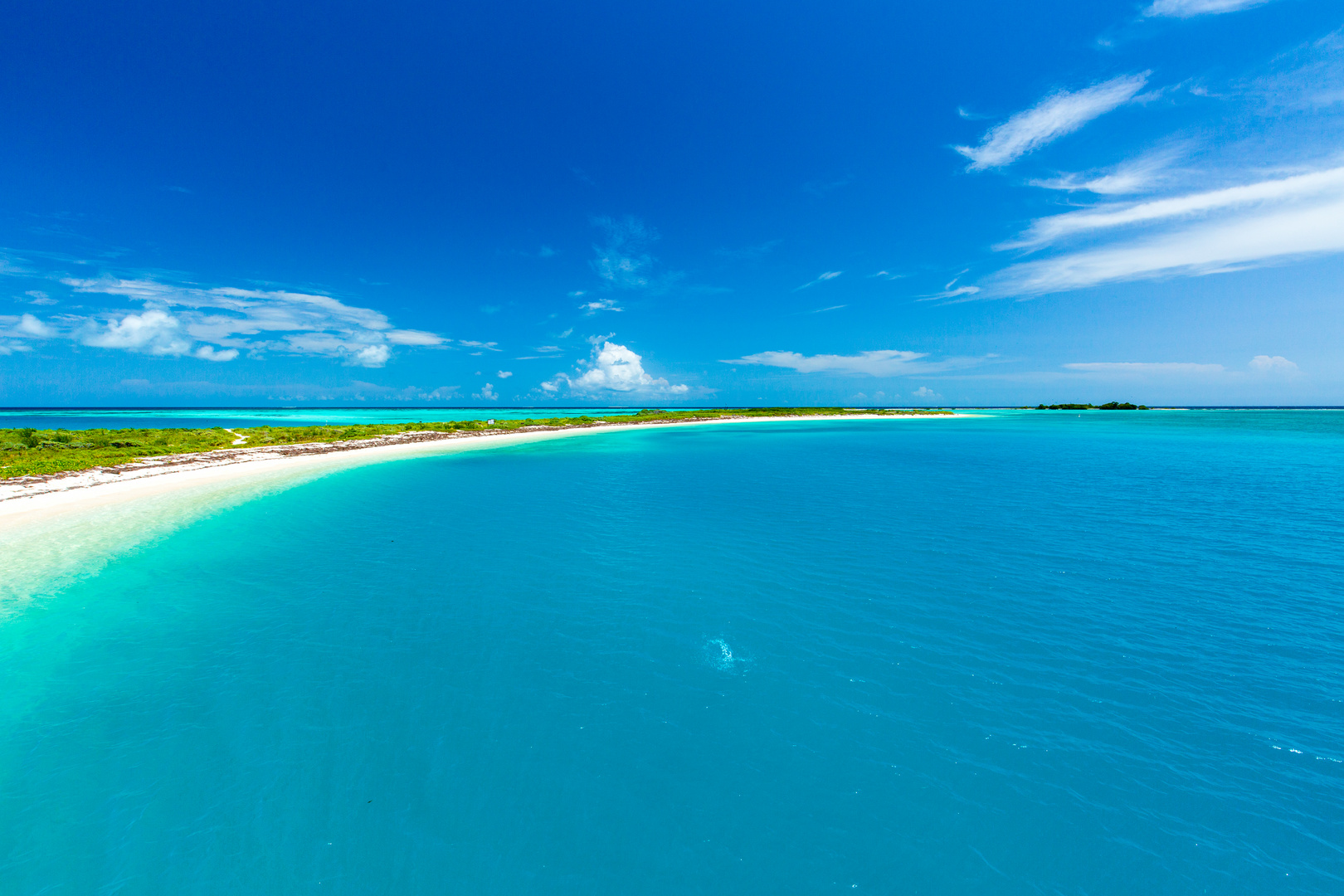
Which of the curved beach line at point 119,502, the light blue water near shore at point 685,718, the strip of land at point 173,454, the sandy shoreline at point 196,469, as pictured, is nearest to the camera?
the light blue water near shore at point 685,718

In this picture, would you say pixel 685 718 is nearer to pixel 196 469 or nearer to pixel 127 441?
pixel 196 469

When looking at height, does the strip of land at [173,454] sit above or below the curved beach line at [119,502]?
above

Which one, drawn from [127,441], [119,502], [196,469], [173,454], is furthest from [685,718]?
[127,441]

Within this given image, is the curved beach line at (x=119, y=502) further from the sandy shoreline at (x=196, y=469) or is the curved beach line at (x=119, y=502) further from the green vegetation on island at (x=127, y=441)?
the green vegetation on island at (x=127, y=441)

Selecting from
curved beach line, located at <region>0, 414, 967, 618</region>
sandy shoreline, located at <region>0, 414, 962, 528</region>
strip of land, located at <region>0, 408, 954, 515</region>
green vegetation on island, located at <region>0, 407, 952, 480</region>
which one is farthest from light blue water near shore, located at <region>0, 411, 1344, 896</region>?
green vegetation on island, located at <region>0, 407, 952, 480</region>

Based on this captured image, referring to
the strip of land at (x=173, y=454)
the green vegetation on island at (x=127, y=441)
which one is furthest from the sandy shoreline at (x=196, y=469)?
the green vegetation on island at (x=127, y=441)

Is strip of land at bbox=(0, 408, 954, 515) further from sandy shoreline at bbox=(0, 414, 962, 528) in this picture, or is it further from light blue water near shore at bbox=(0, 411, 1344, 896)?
light blue water near shore at bbox=(0, 411, 1344, 896)
